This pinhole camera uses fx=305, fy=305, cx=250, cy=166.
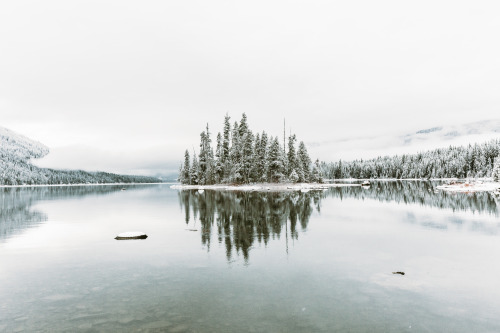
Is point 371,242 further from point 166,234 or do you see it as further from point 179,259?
point 166,234

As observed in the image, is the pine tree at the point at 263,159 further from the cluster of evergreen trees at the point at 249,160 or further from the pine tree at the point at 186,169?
the pine tree at the point at 186,169

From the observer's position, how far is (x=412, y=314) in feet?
30.1

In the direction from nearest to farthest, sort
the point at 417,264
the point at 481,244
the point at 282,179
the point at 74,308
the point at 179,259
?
the point at 74,308
the point at 417,264
the point at 179,259
the point at 481,244
the point at 282,179

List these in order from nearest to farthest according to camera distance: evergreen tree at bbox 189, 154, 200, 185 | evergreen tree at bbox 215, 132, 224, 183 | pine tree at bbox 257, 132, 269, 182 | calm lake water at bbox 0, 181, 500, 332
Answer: calm lake water at bbox 0, 181, 500, 332 → pine tree at bbox 257, 132, 269, 182 → evergreen tree at bbox 215, 132, 224, 183 → evergreen tree at bbox 189, 154, 200, 185

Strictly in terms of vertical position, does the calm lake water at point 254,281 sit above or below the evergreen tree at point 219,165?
below

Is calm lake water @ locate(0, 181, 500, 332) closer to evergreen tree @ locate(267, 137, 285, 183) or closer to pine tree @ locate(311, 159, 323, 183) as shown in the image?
evergreen tree @ locate(267, 137, 285, 183)

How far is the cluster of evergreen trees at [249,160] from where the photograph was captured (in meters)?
98.5

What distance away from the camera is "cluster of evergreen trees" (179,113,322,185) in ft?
323

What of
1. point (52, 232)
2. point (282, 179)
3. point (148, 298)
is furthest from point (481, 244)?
point (282, 179)

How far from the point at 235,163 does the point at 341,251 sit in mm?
87933

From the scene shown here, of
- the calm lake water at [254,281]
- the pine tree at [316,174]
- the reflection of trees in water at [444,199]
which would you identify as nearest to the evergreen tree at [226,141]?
the pine tree at [316,174]

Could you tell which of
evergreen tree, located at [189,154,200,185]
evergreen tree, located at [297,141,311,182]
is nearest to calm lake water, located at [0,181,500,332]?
evergreen tree, located at [297,141,311,182]

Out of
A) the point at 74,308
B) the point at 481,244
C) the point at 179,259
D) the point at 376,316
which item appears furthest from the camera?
the point at 481,244

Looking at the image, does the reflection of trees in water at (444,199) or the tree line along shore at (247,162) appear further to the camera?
the tree line along shore at (247,162)
